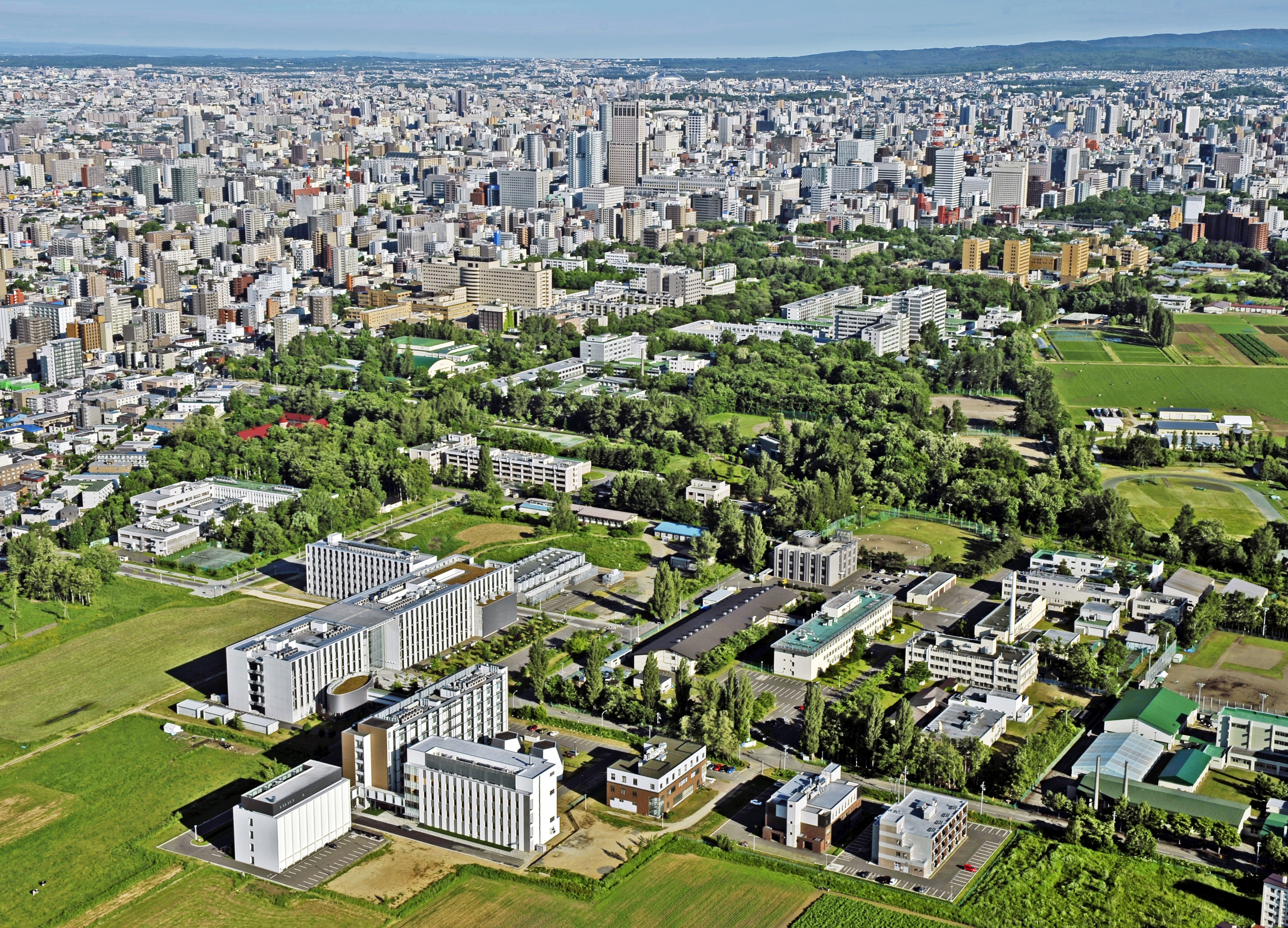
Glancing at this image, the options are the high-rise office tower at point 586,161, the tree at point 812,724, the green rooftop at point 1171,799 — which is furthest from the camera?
the high-rise office tower at point 586,161

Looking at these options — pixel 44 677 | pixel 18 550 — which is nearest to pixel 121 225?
pixel 18 550

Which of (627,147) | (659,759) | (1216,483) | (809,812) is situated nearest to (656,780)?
(659,759)

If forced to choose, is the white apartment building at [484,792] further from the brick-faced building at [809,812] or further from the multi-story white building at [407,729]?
the brick-faced building at [809,812]

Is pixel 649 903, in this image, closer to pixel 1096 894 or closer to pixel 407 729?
pixel 407 729

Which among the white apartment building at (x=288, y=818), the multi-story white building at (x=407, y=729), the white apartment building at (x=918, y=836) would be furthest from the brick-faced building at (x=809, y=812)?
the white apartment building at (x=288, y=818)

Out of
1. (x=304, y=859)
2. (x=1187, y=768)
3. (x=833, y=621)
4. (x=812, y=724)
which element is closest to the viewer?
(x=304, y=859)

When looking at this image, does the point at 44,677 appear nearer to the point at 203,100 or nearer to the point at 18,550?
the point at 18,550

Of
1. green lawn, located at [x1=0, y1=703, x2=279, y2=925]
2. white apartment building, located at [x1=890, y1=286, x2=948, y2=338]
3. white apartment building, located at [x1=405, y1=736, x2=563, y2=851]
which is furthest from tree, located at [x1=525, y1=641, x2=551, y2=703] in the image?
white apartment building, located at [x1=890, y1=286, x2=948, y2=338]
